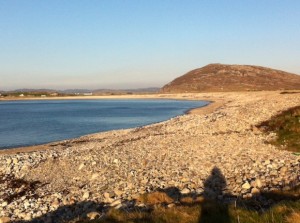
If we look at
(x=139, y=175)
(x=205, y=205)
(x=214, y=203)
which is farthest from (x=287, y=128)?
(x=205, y=205)

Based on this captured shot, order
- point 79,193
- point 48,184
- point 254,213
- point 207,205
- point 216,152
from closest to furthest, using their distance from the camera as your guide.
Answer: point 254,213, point 207,205, point 79,193, point 48,184, point 216,152

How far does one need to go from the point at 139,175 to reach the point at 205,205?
26.6 feet

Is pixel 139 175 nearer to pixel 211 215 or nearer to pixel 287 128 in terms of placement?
pixel 211 215

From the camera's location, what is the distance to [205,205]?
38.7ft

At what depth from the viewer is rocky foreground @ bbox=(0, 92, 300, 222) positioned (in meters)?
15.9

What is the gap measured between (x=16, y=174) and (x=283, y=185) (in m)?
17.4

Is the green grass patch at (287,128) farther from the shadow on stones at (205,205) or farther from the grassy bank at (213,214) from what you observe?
the grassy bank at (213,214)

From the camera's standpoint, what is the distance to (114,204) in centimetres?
1484

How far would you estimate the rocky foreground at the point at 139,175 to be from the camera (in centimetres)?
1587

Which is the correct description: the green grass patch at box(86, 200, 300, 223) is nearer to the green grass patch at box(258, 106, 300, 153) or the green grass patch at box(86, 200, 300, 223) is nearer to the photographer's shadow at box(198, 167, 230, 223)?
the photographer's shadow at box(198, 167, 230, 223)

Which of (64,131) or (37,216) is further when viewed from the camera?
(64,131)

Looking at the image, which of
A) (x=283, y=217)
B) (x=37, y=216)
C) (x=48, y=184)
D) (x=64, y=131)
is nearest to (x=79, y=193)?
(x=37, y=216)

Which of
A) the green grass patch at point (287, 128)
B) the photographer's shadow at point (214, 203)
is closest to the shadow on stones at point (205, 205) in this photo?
the photographer's shadow at point (214, 203)

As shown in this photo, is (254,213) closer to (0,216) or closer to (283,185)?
(283,185)
